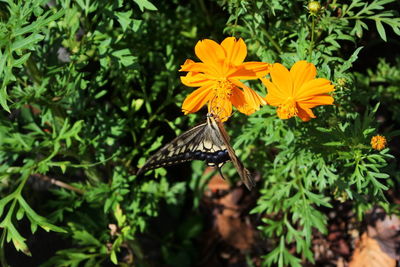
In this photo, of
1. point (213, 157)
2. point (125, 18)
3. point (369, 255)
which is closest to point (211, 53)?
point (213, 157)

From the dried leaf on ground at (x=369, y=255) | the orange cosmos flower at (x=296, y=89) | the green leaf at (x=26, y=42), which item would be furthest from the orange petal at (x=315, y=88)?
the dried leaf on ground at (x=369, y=255)

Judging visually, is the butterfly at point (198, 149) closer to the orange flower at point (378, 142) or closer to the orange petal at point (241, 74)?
the orange petal at point (241, 74)

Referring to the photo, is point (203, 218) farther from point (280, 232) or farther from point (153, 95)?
point (153, 95)

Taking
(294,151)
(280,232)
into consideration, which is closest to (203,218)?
(280,232)

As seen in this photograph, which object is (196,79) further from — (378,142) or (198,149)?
(378,142)

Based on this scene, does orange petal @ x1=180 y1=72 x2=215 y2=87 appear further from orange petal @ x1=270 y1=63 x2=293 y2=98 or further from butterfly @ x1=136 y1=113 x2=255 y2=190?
orange petal @ x1=270 y1=63 x2=293 y2=98

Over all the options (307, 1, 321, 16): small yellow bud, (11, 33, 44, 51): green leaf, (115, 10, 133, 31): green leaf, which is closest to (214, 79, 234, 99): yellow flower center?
(307, 1, 321, 16): small yellow bud
